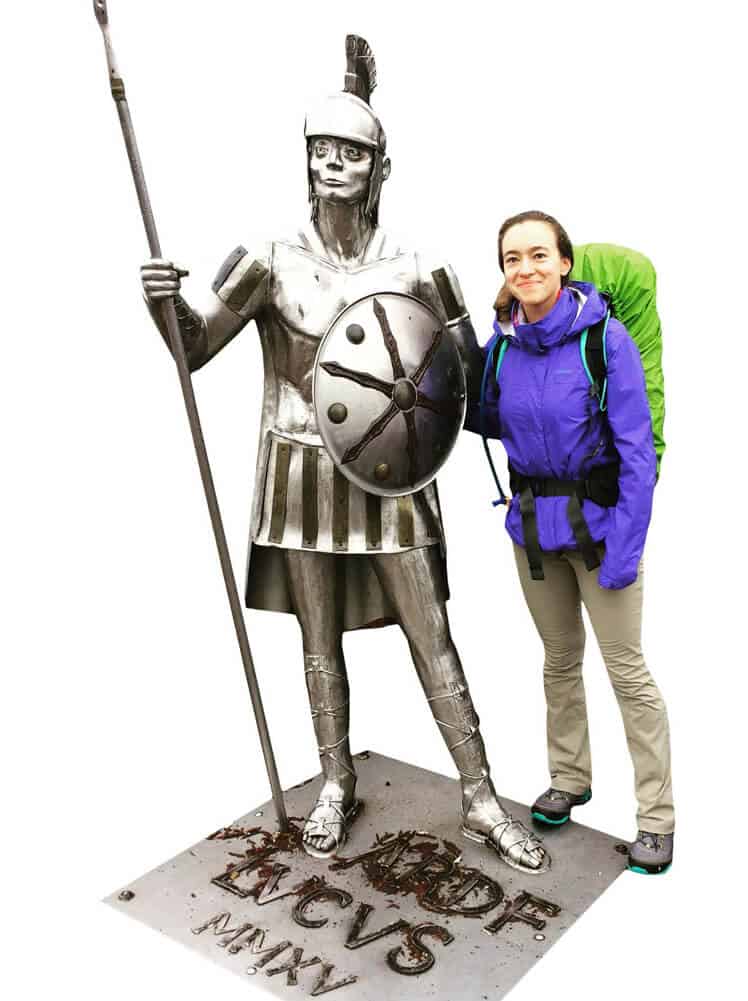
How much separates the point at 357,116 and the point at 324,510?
4.18 feet

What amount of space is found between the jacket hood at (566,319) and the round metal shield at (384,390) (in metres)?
0.30

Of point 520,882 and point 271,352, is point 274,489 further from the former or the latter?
point 520,882

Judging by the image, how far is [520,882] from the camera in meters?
3.78

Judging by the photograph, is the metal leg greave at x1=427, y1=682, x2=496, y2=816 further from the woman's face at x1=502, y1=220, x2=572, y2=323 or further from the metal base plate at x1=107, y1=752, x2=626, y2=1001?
the woman's face at x1=502, y1=220, x2=572, y2=323

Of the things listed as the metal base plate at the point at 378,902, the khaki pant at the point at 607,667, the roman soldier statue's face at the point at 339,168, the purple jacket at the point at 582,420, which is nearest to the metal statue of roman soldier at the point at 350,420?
the roman soldier statue's face at the point at 339,168

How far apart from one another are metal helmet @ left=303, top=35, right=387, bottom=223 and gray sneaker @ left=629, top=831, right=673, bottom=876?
91.2 inches

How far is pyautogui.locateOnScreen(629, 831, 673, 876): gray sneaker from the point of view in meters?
3.86

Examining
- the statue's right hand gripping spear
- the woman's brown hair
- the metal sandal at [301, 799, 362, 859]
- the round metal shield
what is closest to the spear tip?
the statue's right hand gripping spear

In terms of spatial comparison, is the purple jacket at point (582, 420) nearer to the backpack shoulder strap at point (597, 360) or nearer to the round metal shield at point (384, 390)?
the backpack shoulder strap at point (597, 360)

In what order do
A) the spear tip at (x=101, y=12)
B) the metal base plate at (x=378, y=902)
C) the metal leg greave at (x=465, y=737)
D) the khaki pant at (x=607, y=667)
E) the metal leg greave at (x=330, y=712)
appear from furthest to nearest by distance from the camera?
the metal leg greave at (x=330, y=712) < the metal leg greave at (x=465, y=737) < the khaki pant at (x=607, y=667) < the metal base plate at (x=378, y=902) < the spear tip at (x=101, y=12)

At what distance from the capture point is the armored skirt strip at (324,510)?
3.75 m

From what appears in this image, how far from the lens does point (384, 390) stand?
3.57m

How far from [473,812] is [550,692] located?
0.54m

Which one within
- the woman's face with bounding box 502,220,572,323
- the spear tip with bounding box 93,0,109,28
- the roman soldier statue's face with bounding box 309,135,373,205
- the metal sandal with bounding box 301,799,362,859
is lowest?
the metal sandal with bounding box 301,799,362,859
